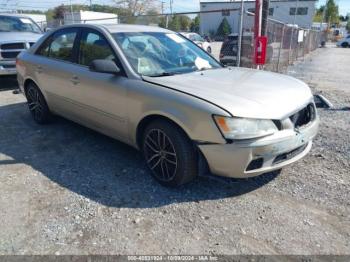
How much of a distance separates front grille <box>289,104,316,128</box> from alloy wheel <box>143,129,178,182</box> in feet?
4.11

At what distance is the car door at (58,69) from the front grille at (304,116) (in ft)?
9.36

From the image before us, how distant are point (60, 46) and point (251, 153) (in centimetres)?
336

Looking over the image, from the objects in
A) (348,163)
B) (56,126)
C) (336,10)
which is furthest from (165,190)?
(336,10)

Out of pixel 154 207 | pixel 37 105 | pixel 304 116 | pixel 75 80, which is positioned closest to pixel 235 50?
pixel 37 105

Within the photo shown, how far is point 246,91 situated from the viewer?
10.1 feet

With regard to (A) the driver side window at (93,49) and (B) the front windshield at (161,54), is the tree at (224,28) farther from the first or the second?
(A) the driver side window at (93,49)

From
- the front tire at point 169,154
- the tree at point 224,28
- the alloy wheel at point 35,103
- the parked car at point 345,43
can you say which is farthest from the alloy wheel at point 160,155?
Result: the tree at point 224,28

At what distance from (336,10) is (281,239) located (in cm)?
8398

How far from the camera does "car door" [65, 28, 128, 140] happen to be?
3566 mm

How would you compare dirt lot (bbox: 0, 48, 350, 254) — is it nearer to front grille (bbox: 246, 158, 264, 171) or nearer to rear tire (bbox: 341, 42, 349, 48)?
front grille (bbox: 246, 158, 264, 171)

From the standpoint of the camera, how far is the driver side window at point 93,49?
3725 mm

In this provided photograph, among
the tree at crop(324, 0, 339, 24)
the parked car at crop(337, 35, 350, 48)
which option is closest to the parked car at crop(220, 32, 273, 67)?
the parked car at crop(337, 35, 350, 48)

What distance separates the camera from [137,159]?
4.04m

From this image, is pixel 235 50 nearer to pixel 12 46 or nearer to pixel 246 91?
pixel 12 46
